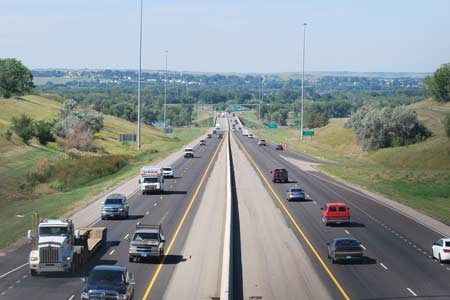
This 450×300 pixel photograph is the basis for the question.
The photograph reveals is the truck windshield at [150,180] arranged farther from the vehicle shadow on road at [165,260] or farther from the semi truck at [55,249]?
the semi truck at [55,249]

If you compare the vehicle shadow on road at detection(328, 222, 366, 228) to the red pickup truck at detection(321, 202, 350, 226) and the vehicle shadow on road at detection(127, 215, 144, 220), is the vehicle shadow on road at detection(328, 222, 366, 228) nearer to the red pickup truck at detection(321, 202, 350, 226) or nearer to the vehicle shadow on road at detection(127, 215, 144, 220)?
the red pickup truck at detection(321, 202, 350, 226)

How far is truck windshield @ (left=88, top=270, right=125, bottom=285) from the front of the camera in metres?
28.2

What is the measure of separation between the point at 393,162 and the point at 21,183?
191ft

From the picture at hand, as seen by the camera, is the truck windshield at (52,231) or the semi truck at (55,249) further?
the truck windshield at (52,231)

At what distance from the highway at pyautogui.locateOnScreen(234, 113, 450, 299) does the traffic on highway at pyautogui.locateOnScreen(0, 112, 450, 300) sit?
63 millimetres

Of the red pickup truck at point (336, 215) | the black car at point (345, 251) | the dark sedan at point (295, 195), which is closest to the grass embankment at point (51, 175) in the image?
the dark sedan at point (295, 195)

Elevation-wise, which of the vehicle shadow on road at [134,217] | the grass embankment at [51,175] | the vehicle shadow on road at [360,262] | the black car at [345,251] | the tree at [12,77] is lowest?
the grass embankment at [51,175]

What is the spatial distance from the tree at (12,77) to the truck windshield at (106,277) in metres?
167

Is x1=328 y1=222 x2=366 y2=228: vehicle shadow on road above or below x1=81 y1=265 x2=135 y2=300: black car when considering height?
below

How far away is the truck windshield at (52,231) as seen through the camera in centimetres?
3722

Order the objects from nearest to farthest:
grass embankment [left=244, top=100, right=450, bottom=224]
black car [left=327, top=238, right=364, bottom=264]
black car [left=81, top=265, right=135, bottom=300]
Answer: black car [left=81, top=265, right=135, bottom=300] → black car [left=327, top=238, right=364, bottom=264] → grass embankment [left=244, top=100, right=450, bottom=224]

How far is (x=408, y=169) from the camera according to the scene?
11100cm

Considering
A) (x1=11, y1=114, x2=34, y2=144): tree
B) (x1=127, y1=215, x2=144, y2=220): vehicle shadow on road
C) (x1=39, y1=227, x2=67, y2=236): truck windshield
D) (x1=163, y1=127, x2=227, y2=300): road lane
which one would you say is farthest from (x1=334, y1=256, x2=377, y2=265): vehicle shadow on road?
(x1=11, y1=114, x2=34, y2=144): tree

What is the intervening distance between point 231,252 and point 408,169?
7323 centimetres
